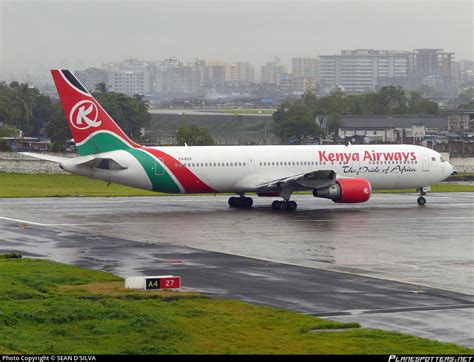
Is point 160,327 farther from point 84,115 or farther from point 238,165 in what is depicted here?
point 238,165

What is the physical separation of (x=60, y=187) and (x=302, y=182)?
2481cm

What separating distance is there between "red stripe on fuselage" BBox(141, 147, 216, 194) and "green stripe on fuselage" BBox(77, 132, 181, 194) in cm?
37

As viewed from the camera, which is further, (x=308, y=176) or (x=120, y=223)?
(x=308, y=176)

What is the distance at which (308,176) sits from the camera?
57.6m

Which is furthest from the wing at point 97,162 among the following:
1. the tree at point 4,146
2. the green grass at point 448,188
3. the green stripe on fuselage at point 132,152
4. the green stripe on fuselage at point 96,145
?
the tree at point 4,146

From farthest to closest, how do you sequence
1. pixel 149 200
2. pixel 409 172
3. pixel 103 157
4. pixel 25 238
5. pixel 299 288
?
1. pixel 149 200
2. pixel 409 172
3. pixel 103 157
4. pixel 25 238
5. pixel 299 288

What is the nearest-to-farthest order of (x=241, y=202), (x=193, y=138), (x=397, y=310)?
1. (x=397, y=310)
2. (x=241, y=202)
3. (x=193, y=138)

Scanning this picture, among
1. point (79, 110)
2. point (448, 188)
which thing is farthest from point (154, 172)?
point (448, 188)

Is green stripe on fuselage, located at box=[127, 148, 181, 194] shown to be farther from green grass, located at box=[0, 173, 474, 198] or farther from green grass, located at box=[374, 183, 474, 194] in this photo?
green grass, located at box=[374, 183, 474, 194]

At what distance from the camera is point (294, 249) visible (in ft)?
138

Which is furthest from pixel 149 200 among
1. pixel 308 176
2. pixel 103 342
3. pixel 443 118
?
pixel 443 118

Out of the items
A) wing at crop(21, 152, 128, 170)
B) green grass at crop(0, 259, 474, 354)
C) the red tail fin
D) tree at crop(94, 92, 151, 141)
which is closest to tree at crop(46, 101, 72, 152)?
tree at crop(94, 92, 151, 141)

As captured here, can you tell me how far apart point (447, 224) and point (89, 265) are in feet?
70.4

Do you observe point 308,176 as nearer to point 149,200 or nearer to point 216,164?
point 216,164
